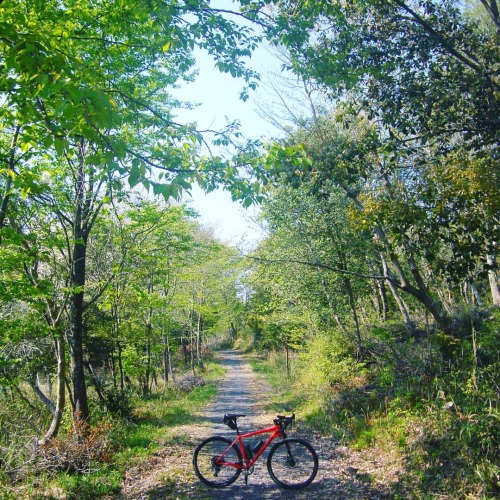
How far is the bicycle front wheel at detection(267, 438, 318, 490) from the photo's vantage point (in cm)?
593

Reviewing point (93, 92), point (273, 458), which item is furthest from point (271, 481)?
point (93, 92)

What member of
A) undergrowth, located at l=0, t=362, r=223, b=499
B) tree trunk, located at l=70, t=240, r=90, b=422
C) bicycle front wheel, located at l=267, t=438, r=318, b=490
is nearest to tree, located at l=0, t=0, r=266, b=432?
tree trunk, located at l=70, t=240, r=90, b=422

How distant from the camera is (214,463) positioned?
6172 mm

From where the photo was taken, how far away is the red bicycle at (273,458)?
5.95 metres

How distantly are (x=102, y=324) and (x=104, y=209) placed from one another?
4.26 meters

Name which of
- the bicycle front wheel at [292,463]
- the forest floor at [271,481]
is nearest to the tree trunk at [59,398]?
the forest floor at [271,481]

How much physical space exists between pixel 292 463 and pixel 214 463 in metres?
1.23

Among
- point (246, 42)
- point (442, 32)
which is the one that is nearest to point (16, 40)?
point (246, 42)

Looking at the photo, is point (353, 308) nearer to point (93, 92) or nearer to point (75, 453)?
point (75, 453)

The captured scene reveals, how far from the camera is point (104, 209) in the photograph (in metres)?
9.24

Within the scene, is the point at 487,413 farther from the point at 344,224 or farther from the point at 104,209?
the point at 104,209

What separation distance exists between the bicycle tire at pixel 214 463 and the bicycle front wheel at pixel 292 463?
0.57 m

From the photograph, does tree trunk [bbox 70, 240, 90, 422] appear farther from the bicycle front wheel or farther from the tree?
the bicycle front wheel

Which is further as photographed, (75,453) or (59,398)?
(59,398)
